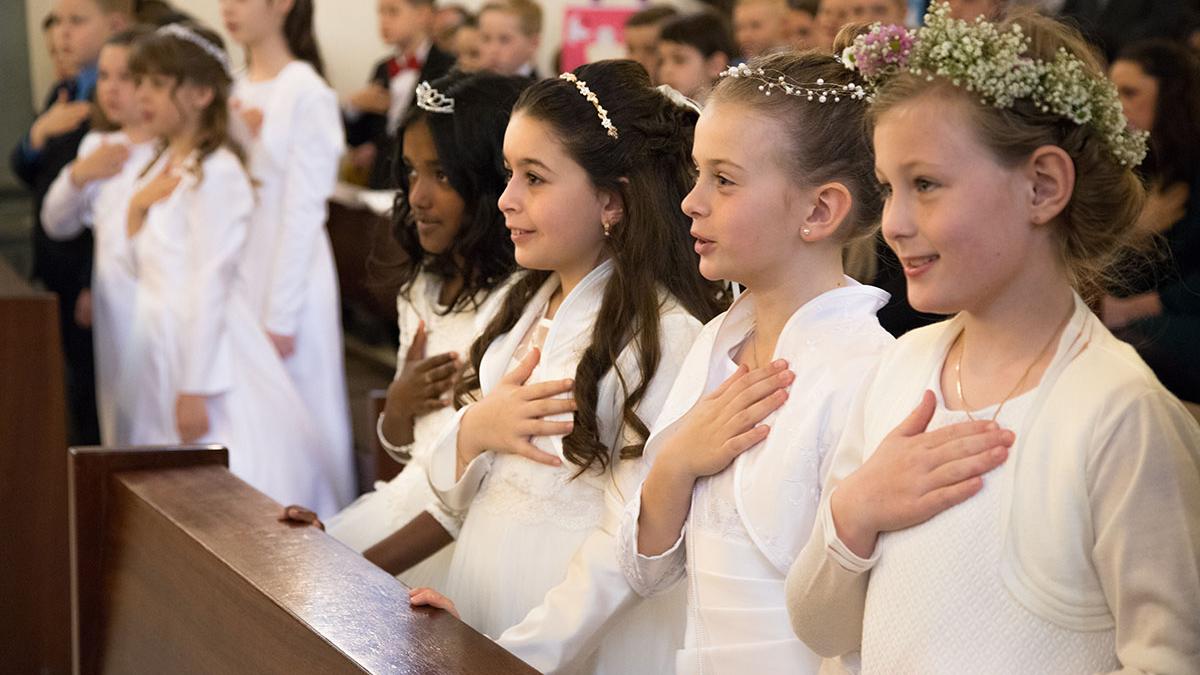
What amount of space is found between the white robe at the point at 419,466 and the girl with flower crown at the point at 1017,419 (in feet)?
4.60

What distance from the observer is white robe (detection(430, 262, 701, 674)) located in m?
2.21

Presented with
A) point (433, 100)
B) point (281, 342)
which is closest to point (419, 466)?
point (433, 100)

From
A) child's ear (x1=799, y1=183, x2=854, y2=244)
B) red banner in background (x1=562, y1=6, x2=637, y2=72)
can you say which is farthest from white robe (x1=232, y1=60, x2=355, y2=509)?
red banner in background (x1=562, y1=6, x2=637, y2=72)

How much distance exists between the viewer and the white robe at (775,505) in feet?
6.26

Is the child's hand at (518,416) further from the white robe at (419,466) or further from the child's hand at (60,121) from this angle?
the child's hand at (60,121)

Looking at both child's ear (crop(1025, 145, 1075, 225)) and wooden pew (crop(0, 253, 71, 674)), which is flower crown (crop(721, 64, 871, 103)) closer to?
child's ear (crop(1025, 145, 1075, 225))

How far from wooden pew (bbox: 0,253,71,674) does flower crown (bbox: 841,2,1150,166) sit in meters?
2.96

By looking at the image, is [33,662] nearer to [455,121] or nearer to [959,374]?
[455,121]

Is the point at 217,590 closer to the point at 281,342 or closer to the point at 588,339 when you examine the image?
the point at 588,339

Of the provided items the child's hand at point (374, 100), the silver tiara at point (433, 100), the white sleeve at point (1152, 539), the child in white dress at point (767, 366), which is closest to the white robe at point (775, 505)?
the child in white dress at point (767, 366)

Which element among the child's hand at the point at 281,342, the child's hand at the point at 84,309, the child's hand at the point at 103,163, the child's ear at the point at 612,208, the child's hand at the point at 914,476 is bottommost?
the child's hand at the point at 84,309

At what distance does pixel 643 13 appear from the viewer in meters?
7.07

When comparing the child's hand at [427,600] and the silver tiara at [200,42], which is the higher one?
the silver tiara at [200,42]

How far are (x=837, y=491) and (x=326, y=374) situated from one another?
3.69 m
